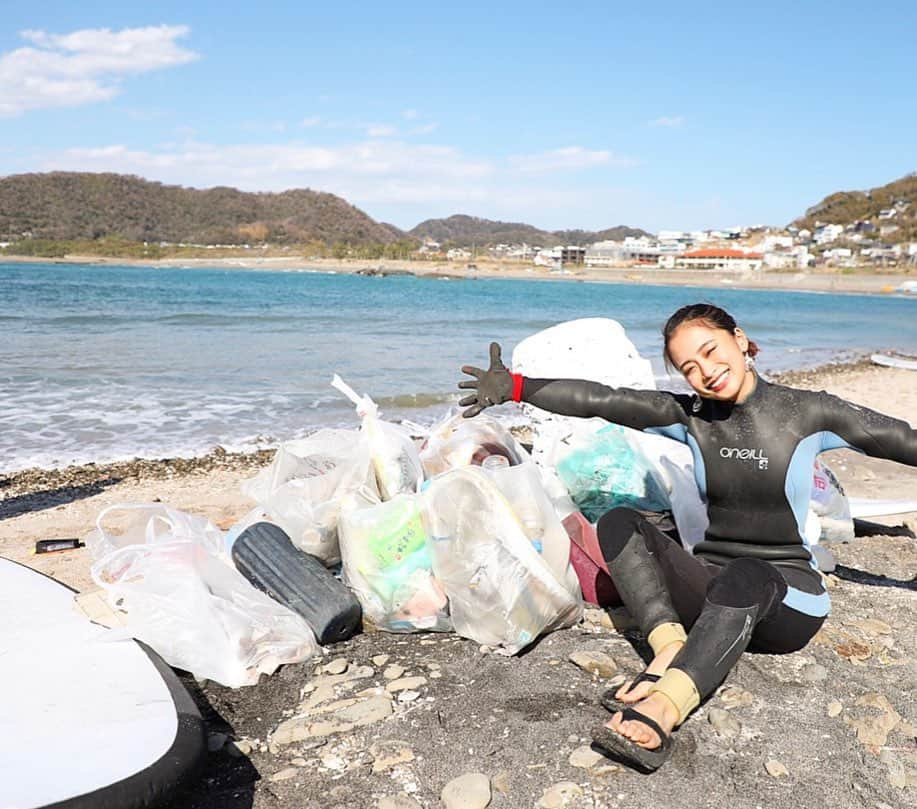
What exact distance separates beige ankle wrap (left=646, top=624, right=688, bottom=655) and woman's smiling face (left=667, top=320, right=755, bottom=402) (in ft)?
2.42

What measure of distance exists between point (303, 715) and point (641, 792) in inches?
39.8

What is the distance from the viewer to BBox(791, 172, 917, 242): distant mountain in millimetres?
127369

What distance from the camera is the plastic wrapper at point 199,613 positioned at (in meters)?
2.64

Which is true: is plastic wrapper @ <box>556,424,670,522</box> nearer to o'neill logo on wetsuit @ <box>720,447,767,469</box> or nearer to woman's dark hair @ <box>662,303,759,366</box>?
o'neill logo on wetsuit @ <box>720,447,767,469</box>

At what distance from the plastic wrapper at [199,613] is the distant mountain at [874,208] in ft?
429

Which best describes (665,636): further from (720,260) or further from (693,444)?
(720,260)

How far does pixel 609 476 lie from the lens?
387 centimetres

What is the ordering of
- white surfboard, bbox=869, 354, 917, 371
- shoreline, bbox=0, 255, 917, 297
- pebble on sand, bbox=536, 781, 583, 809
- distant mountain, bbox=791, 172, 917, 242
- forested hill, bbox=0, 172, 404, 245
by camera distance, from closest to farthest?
pebble on sand, bbox=536, 781, 583, 809 → white surfboard, bbox=869, 354, 917, 371 → shoreline, bbox=0, 255, 917, 297 → forested hill, bbox=0, 172, 404, 245 → distant mountain, bbox=791, 172, 917, 242

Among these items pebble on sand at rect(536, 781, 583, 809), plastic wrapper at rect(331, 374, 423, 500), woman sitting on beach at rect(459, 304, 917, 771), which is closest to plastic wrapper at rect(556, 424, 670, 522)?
plastic wrapper at rect(331, 374, 423, 500)

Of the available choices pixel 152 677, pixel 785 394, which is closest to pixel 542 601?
pixel 785 394

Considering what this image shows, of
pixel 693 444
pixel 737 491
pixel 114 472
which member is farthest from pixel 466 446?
pixel 114 472

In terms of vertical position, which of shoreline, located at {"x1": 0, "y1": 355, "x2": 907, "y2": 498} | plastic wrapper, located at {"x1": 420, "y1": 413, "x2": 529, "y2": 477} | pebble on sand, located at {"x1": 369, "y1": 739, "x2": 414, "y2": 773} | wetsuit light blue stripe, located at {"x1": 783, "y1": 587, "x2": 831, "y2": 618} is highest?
plastic wrapper, located at {"x1": 420, "y1": 413, "x2": 529, "y2": 477}

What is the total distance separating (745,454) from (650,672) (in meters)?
0.76

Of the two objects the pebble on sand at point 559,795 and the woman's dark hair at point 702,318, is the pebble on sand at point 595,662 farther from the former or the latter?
the woman's dark hair at point 702,318
